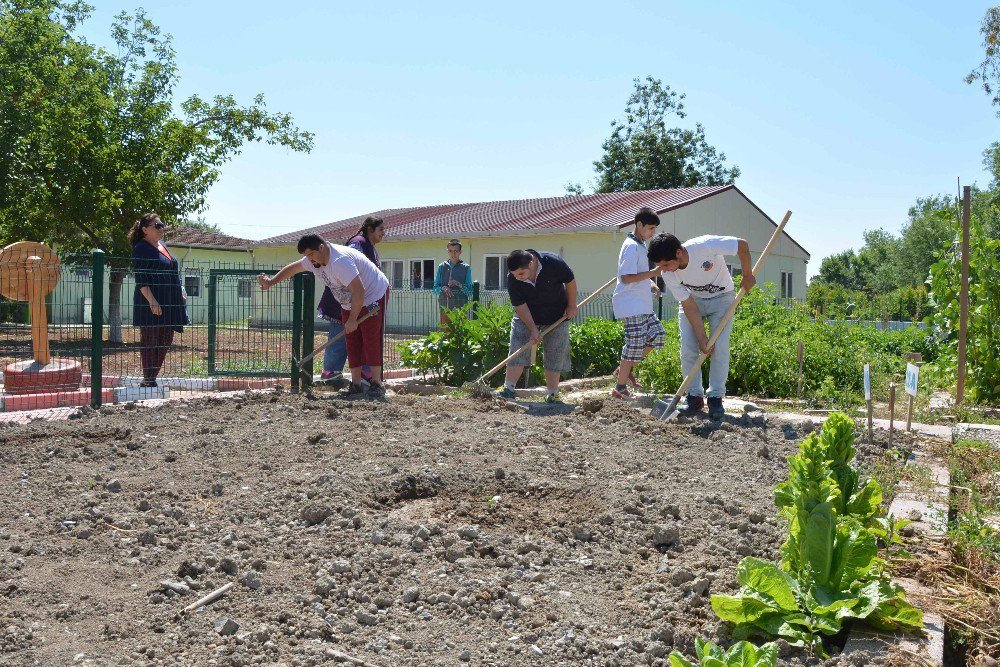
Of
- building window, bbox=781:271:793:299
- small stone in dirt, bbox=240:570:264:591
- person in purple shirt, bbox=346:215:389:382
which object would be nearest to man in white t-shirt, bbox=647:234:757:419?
person in purple shirt, bbox=346:215:389:382

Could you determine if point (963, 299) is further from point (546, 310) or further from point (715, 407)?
point (546, 310)

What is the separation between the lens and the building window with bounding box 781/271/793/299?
90.0 feet

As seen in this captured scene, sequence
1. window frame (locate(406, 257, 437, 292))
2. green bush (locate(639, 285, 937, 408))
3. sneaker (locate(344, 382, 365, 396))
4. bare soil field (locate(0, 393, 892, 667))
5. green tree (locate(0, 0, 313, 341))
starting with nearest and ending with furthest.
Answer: bare soil field (locate(0, 393, 892, 667)) → sneaker (locate(344, 382, 365, 396)) → green bush (locate(639, 285, 937, 408)) → green tree (locate(0, 0, 313, 341)) → window frame (locate(406, 257, 437, 292))

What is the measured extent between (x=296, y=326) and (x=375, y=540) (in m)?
4.88

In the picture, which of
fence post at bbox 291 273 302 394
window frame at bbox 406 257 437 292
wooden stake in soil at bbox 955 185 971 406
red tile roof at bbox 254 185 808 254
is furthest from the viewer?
window frame at bbox 406 257 437 292

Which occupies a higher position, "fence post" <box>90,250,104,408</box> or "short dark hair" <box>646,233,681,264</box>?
"short dark hair" <box>646,233,681,264</box>

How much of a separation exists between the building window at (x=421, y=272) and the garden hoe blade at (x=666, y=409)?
1852 centimetres

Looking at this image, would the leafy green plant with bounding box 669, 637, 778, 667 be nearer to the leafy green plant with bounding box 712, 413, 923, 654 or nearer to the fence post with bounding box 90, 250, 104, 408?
the leafy green plant with bounding box 712, 413, 923, 654

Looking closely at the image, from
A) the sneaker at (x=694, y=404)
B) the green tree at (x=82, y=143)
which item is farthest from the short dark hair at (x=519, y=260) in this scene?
the green tree at (x=82, y=143)

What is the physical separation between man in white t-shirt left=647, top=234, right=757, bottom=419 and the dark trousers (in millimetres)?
4245

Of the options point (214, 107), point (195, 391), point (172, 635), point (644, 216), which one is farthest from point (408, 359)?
point (214, 107)

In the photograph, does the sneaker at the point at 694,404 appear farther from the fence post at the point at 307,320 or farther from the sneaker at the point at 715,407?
the fence post at the point at 307,320

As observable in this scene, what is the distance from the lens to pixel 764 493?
4066 millimetres

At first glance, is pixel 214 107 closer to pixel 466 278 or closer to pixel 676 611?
pixel 466 278
